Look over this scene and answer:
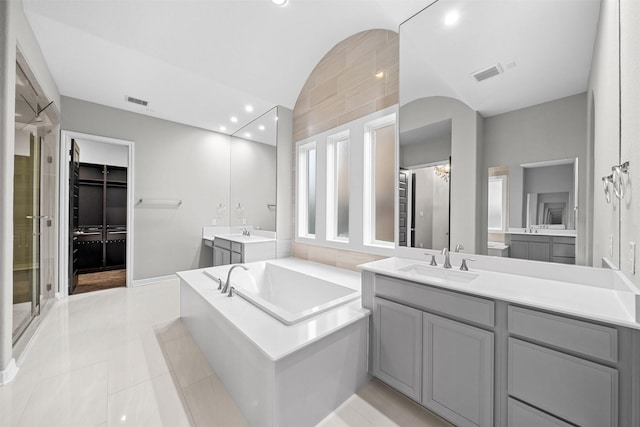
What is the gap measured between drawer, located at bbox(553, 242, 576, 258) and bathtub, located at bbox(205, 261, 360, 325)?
130cm

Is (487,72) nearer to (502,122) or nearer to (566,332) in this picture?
(502,122)

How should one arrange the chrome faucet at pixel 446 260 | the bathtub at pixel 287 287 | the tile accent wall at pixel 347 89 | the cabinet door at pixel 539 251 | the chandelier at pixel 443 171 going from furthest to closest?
the tile accent wall at pixel 347 89
the bathtub at pixel 287 287
the chandelier at pixel 443 171
the chrome faucet at pixel 446 260
the cabinet door at pixel 539 251

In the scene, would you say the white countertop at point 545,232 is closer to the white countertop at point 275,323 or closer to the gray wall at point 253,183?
the white countertop at point 275,323

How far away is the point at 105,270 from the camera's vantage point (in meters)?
5.00

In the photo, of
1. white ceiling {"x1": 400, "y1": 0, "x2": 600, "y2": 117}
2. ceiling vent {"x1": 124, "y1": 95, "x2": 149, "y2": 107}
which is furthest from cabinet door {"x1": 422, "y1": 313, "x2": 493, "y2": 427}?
ceiling vent {"x1": 124, "y1": 95, "x2": 149, "y2": 107}

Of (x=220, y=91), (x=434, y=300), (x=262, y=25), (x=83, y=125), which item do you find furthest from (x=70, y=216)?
(x=434, y=300)

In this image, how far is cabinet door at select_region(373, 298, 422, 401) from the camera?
1.56m

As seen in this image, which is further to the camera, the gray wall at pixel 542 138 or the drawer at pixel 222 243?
the drawer at pixel 222 243

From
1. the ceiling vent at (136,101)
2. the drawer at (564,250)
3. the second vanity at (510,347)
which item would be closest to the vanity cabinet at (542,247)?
the drawer at (564,250)

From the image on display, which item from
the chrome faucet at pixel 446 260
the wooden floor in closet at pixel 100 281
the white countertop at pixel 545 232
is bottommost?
the wooden floor in closet at pixel 100 281

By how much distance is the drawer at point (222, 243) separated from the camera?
12.7 ft

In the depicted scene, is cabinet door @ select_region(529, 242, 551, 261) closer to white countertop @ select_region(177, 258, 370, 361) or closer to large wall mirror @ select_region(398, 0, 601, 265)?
large wall mirror @ select_region(398, 0, 601, 265)

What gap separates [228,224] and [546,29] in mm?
4764

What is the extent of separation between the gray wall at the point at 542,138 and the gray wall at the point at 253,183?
9.15ft
